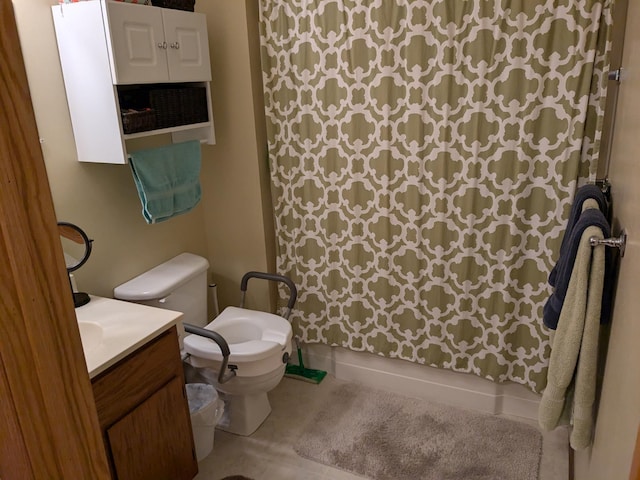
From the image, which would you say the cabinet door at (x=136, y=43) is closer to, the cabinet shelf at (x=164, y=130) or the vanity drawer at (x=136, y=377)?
the cabinet shelf at (x=164, y=130)

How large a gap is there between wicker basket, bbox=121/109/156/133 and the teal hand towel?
108mm

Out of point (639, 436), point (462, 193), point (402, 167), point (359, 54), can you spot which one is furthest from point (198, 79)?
point (639, 436)

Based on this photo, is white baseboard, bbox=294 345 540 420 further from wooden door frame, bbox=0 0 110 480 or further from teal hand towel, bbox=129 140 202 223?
wooden door frame, bbox=0 0 110 480

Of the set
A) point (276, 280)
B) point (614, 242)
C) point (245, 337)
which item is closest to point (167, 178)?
point (276, 280)

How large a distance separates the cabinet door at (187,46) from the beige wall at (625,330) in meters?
1.69

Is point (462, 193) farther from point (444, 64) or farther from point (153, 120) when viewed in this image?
point (153, 120)

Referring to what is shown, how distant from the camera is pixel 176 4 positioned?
2193 millimetres

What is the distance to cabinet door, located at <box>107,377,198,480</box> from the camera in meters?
1.72

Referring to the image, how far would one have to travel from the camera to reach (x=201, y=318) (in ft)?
8.48

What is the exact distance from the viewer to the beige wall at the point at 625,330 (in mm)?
983

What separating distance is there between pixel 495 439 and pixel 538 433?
0.69 feet

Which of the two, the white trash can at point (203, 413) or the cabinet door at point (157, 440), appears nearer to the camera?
the cabinet door at point (157, 440)

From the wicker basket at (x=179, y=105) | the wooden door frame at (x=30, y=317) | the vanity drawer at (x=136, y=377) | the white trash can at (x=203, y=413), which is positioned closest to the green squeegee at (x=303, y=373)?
the white trash can at (x=203, y=413)

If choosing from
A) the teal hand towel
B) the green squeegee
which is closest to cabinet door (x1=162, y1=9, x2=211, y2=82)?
the teal hand towel
